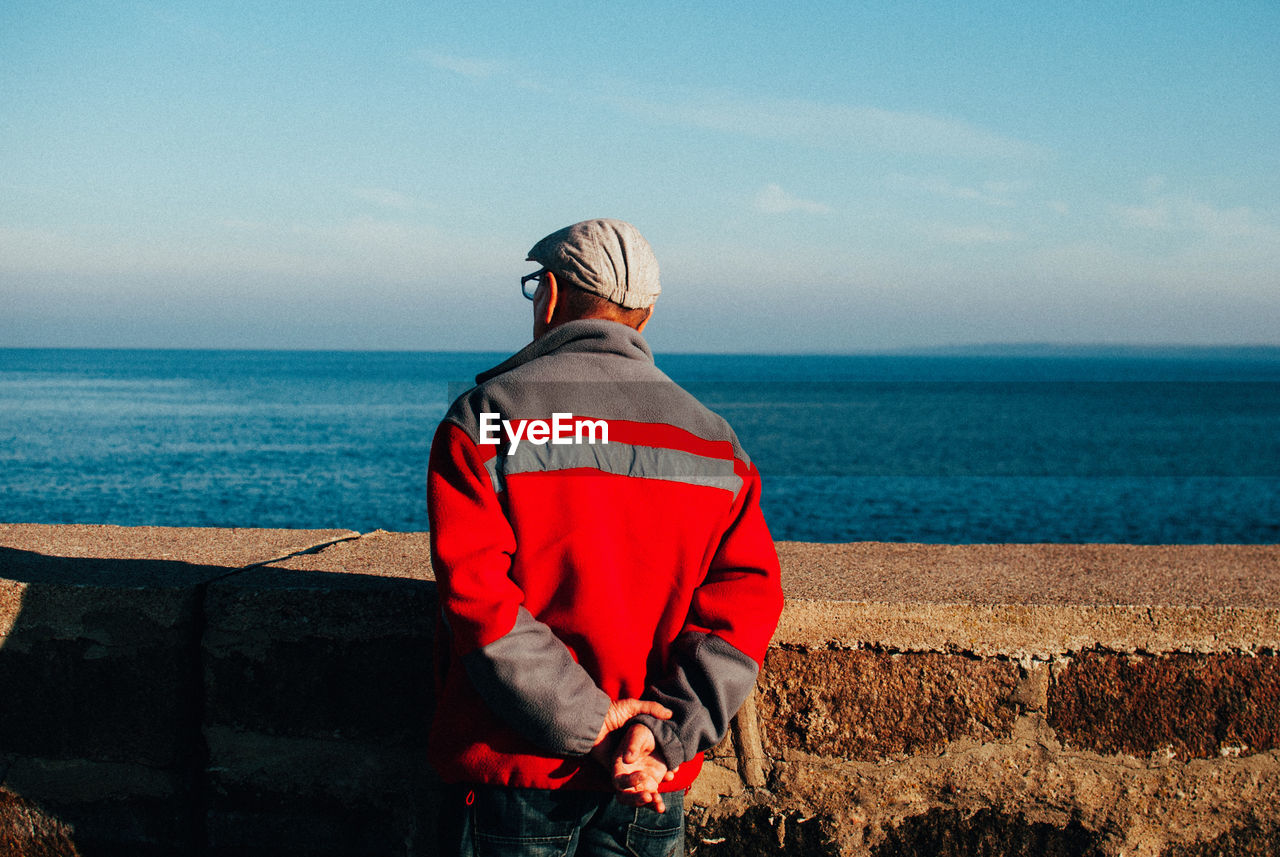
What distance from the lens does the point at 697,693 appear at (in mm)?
1633

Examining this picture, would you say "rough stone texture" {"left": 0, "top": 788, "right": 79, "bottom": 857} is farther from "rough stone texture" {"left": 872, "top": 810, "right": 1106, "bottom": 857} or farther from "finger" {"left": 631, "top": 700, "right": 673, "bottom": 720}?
"rough stone texture" {"left": 872, "top": 810, "right": 1106, "bottom": 857}

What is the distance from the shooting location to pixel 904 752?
2.06 meters

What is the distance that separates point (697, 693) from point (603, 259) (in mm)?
781

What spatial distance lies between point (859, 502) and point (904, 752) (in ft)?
94.3

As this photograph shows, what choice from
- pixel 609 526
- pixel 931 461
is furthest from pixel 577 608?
pixel 931 461

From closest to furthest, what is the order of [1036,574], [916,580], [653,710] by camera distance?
[653,710] → [916,580] → [1036,574]

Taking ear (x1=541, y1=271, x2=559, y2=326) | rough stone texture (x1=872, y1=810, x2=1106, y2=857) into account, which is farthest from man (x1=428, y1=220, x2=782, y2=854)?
rough stone texture (x1=872, y1=810, x2=1106, y2=857)

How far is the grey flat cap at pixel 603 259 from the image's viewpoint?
1.64 m

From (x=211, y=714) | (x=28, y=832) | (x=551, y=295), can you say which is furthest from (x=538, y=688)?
(x=28, y=832)

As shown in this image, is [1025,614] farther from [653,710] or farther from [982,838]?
[653,710]

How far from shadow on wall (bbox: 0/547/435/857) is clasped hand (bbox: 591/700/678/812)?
2.13 feet

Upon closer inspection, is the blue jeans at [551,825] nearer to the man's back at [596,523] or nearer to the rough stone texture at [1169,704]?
the man's back at [596,523]

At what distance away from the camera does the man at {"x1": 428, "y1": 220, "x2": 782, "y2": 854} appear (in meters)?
1.50

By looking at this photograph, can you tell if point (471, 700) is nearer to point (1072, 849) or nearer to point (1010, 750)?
point (1010, 750)
